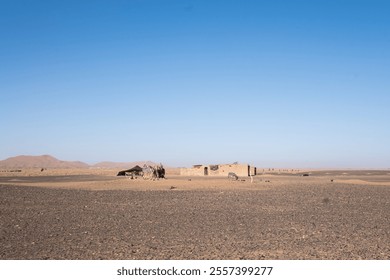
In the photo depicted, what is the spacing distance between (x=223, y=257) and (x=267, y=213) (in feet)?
26.8

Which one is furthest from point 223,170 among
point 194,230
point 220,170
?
point 194,230

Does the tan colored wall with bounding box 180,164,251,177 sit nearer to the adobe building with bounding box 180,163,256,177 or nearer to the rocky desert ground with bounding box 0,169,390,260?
the adobe building with bounding box 180,163,256,177

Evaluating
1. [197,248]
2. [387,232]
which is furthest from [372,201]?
[197,248]

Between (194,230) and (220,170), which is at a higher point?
(220,170)

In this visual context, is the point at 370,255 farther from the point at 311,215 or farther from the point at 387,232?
the point at 311,215

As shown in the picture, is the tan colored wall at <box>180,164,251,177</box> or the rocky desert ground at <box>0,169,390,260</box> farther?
the tan colored wall at <box>180,164,251,177</box>

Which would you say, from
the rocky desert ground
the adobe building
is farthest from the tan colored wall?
the rocky desert ground

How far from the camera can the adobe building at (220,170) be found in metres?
56.6

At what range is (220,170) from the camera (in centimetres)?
5834

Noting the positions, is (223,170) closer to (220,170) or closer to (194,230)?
(220,170)

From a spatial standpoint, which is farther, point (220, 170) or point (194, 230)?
point (220, 170)

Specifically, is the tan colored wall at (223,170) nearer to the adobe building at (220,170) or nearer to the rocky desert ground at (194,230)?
the adobe building at (220,170)

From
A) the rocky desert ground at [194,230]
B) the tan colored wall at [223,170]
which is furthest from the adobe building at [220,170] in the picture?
the rocky desert ground at [194,230]

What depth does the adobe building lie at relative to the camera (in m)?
56.6
